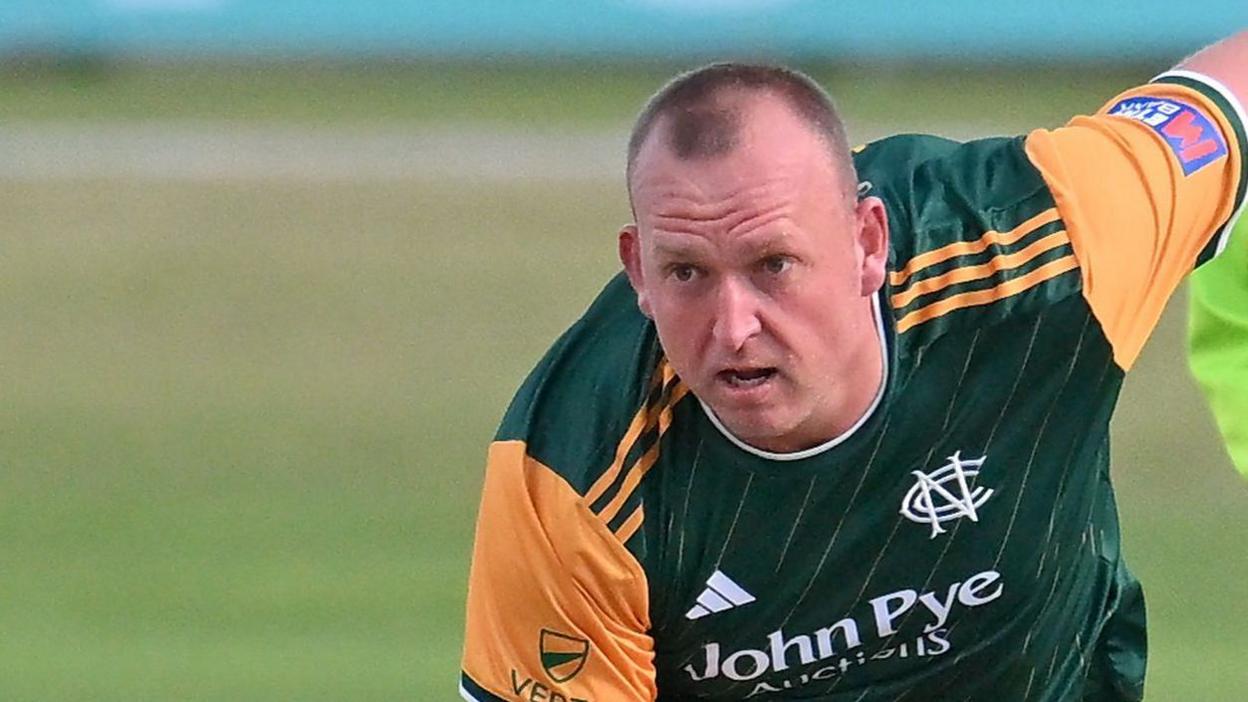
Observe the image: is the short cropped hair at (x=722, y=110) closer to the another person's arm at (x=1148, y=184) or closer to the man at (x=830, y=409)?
the man at (x=830, y=409)

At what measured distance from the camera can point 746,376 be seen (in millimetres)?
4355

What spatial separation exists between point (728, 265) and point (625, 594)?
742 mm

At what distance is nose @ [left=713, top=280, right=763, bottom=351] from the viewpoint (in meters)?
4.26

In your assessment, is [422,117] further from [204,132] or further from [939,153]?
[939,153]

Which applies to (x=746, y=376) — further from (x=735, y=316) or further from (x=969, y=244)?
(x=969, y=244)

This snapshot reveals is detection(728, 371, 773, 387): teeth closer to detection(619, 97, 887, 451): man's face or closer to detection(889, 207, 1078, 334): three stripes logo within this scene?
detection(619, 97, 887, 451): man's face

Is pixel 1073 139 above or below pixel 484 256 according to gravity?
below

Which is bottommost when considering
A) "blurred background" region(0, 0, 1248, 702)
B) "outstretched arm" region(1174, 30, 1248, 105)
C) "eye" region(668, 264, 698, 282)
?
"eye" region(668, 264, 698, 282)

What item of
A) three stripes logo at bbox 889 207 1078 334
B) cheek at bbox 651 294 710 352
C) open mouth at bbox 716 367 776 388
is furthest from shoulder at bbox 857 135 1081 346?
cheek at bbox 651 294 710 352

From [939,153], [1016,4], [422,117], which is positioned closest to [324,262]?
[422,117]

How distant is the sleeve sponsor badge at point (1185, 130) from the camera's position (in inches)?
199

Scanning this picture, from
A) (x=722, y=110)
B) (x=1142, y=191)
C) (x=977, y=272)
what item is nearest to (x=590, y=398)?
(x=722, y=110)

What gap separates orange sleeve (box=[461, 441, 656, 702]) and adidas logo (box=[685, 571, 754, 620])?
11cm

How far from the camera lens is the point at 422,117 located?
67.3 feet
